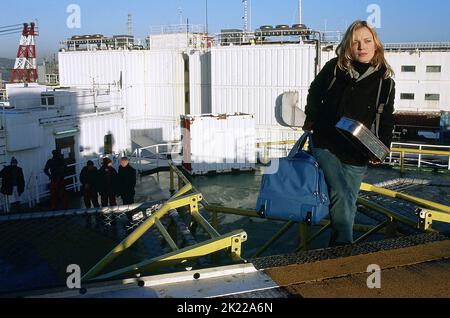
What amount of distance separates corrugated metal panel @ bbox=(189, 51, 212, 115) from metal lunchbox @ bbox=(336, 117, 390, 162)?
82.8ft

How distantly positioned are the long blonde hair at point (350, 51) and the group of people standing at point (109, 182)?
26.2ft

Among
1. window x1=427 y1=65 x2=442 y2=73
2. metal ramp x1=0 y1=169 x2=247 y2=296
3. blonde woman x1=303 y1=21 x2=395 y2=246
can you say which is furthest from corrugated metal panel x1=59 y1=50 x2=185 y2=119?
blonde woman x1=303 y1=21 x2=395 y2=246

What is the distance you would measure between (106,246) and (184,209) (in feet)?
6.05

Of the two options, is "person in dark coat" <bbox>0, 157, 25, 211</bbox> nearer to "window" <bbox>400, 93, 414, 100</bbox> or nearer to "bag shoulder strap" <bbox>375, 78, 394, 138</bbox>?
"bag shoulder strap" <bbox>375, 78, 394, 138</bbox>

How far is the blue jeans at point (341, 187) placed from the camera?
4.71m

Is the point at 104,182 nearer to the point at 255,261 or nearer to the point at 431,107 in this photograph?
the point at 255,261

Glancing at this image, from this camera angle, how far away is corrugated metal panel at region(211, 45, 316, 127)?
2381 centimetres

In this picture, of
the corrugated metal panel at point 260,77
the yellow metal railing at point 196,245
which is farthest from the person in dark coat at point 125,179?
the corrugated metal panel at point 260,77

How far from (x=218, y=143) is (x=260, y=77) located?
28.6 feet

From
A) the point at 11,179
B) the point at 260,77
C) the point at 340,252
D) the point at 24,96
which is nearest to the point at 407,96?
the point at 260,77

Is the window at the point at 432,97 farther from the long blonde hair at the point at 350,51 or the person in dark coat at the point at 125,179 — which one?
the long blonde hair at the point at 350,51

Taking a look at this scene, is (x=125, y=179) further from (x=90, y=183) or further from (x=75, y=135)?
(x=75, y=135)

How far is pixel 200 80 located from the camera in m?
29.5
